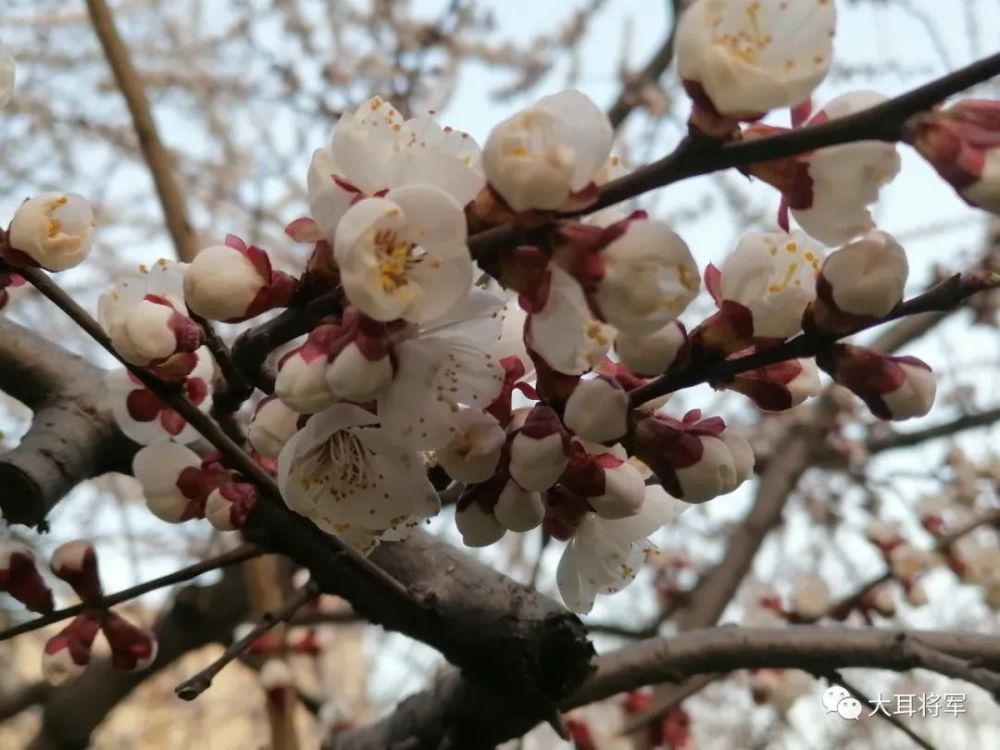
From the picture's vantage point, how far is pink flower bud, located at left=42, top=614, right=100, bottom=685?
0.90 m

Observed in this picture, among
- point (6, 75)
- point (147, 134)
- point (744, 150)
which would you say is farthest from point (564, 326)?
point (147, 134)

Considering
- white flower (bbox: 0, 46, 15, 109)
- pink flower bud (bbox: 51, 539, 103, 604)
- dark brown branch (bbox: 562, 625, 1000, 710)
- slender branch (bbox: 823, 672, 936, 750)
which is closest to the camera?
white flower (bbox: 0, 46, 15, 109)

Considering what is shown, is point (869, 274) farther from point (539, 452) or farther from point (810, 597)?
point (810, 597)

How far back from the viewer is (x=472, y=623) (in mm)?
935

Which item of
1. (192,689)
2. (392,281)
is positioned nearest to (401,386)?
(392,281)

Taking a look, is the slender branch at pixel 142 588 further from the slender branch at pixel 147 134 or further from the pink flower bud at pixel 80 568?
the slender branch at pixel 147 134

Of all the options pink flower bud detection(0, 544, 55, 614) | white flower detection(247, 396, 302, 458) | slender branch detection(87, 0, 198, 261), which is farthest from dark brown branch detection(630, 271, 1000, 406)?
slender branch detection(87, 0, 198, 261)

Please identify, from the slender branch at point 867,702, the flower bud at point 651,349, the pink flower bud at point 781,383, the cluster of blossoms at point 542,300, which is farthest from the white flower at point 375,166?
the slender branch at point 867,702

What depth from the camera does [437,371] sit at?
0.57 m

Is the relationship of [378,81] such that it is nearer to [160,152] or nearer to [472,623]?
[160,152]

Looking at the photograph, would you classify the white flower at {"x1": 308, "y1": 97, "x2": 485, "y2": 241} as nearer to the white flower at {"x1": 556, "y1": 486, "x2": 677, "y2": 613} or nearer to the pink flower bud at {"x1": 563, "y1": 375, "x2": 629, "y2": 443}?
the pink flower bud at {"x1": 563, "y1": 375, "x2": 629, "y2": 443}

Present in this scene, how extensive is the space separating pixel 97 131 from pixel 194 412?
294 centimetres

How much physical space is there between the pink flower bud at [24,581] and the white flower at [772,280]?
69 cm

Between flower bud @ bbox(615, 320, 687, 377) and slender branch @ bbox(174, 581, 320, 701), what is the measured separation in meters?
0.43
